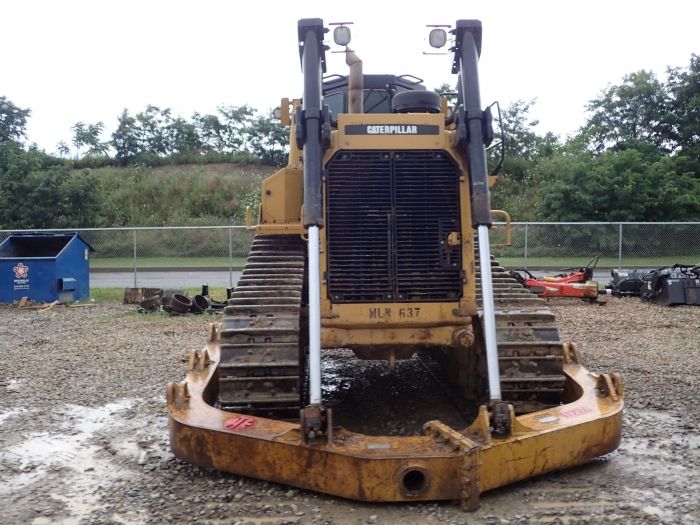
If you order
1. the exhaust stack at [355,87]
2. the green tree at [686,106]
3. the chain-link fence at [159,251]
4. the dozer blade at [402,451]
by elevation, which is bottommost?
the dozer blade at [402,451]

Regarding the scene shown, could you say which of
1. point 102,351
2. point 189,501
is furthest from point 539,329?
point 102,351

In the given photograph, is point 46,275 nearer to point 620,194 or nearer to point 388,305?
point 388,305

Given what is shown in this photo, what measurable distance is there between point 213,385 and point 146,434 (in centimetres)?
68

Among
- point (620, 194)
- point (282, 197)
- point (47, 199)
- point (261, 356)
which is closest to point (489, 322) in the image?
point (261, 356)

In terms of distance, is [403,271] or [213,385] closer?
[403,271]

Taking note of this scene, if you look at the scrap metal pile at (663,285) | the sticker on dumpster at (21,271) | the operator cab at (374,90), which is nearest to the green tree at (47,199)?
the sticker on dumpster at (21,271)

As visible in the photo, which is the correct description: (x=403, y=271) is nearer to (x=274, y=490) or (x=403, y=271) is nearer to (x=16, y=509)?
(x=274, y=490)

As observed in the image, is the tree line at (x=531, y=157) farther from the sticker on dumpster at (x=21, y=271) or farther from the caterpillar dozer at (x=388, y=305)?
the caterpillar dozer at (x=388, y=305)

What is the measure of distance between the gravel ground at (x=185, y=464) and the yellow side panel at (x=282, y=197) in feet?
6.56

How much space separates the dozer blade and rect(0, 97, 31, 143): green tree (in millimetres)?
43058

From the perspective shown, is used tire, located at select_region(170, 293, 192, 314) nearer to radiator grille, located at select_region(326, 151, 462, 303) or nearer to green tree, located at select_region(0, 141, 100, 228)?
radiator grille, located at select_region(326, 151, 462, 303)

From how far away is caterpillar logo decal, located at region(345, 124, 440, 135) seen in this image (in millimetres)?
5129

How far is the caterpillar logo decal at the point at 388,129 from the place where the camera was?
5129mm

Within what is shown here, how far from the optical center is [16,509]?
420cm
